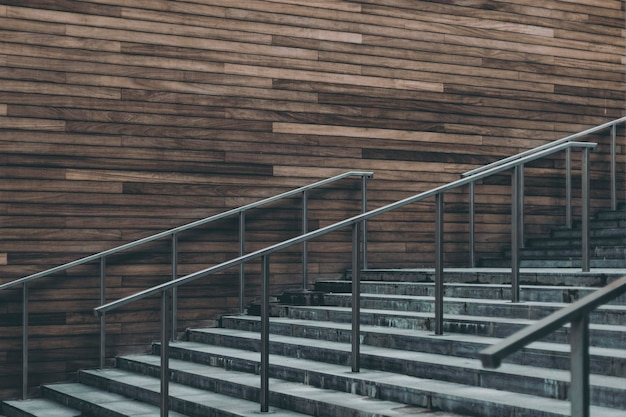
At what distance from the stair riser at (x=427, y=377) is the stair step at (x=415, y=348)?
11cm

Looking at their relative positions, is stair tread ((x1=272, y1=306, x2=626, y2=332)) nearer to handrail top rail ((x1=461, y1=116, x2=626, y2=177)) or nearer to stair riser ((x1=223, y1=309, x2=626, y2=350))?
stair riser ((x1=223, y1=309, x2=626, y2=350))

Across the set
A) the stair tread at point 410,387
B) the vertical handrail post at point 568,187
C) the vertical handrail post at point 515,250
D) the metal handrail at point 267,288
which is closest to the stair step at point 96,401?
the stair tread at point 410,387

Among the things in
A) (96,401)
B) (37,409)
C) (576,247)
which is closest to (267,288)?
(96,401)

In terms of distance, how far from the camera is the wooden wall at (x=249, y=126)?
688 centimetres

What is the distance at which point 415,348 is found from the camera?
5293 millimetres

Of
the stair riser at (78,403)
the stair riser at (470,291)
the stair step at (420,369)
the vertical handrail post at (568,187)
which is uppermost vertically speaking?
the vertical handrail post at (568,187)

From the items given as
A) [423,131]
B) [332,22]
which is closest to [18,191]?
[332,22]

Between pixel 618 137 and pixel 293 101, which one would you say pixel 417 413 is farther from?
pixel 618 137

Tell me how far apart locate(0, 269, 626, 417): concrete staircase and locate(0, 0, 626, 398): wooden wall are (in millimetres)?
528

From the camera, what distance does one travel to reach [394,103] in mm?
8117

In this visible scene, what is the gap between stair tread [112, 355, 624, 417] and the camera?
396 cm

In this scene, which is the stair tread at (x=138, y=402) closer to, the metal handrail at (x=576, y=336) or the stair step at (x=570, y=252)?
the metal handrail at (x=576, y=336)

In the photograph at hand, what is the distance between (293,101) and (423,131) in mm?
1202

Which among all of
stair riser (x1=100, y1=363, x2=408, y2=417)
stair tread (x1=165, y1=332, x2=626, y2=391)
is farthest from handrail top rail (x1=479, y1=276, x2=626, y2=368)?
stair riser (x1=100, y1=363, x2=408, y2=417)
